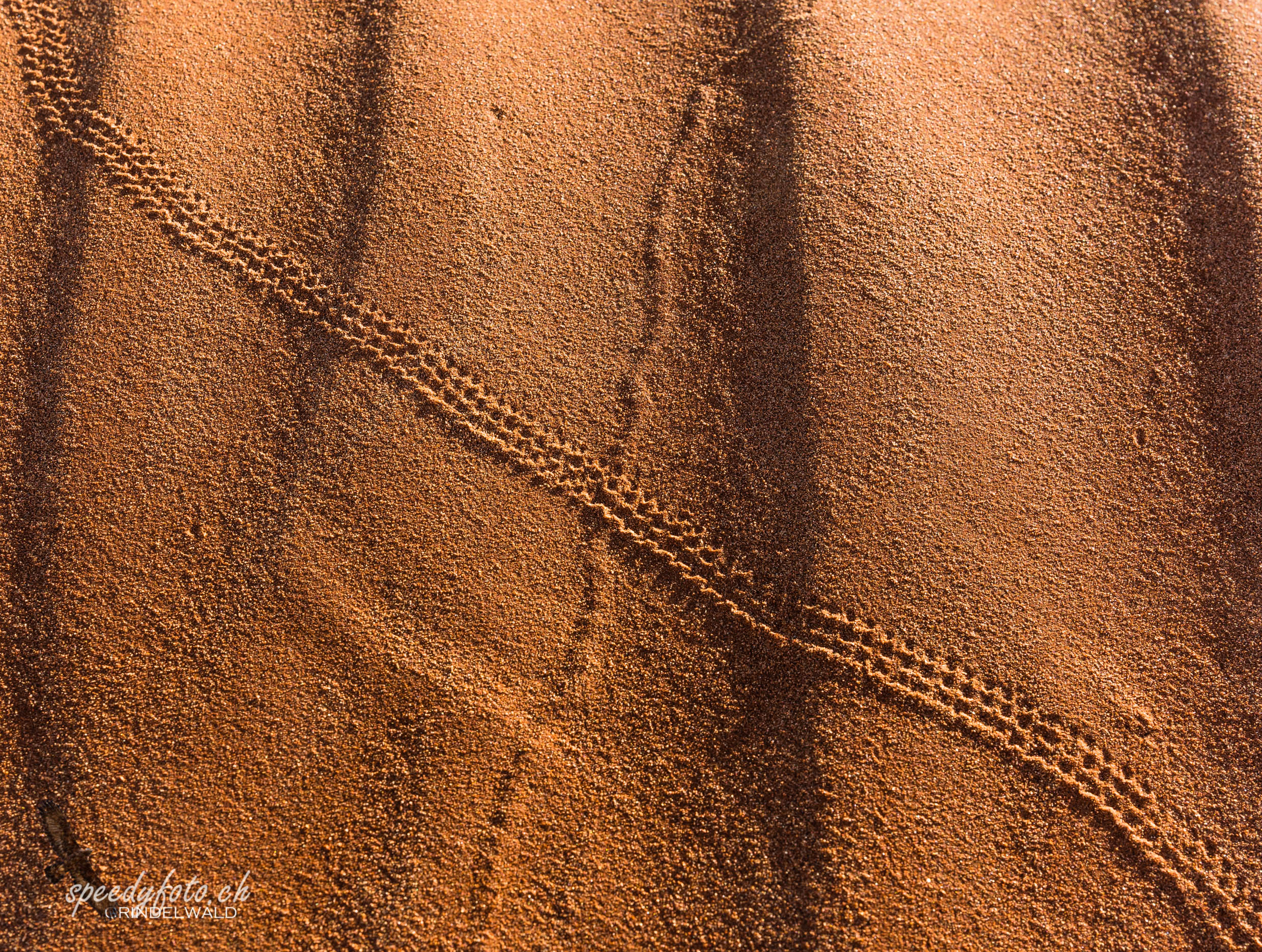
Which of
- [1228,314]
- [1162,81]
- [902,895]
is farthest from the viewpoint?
[1162,81]

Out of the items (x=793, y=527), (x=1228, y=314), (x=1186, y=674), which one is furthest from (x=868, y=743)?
(x=1228, y=314)

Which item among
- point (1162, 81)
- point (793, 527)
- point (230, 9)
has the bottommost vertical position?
point (793, 527)

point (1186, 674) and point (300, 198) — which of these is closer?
point (1186, 674)

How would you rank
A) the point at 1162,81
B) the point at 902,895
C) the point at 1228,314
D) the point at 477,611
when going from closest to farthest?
the point at 902,895 → the point at 477,611 → the point at 1228,314 → the point at 1162,81

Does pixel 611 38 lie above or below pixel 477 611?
above

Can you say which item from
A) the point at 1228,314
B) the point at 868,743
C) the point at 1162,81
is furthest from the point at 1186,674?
the point at 1162,81

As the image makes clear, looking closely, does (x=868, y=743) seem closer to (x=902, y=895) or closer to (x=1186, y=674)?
(x=902, y=895)
